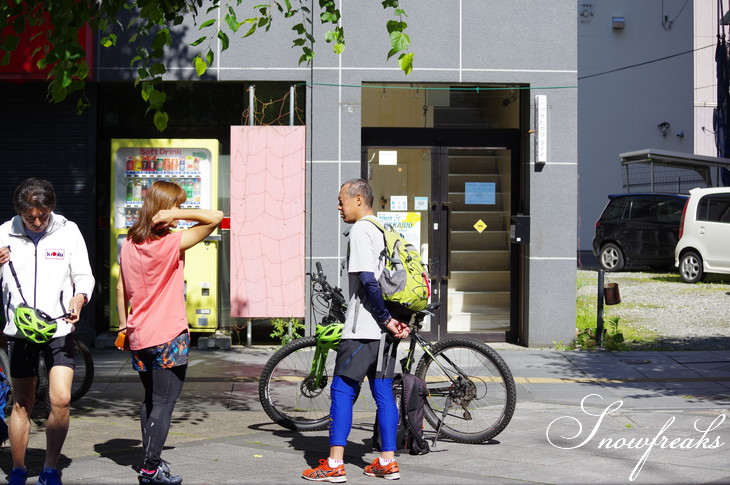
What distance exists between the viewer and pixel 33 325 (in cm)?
571

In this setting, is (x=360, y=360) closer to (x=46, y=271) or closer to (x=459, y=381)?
(x=459, y=381)

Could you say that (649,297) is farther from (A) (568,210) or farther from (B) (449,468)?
(B) (449,468)

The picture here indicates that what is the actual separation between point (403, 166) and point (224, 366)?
331 centimetres

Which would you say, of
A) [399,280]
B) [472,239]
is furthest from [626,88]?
[399,280]

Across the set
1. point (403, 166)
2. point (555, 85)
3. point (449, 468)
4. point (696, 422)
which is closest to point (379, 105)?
point (403, 166)

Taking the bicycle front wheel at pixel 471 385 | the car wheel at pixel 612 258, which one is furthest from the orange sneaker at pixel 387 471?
the car wheel at pixel 612 258

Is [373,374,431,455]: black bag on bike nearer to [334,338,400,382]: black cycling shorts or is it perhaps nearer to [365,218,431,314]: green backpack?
[334,338,400,382]: black cycling shorts

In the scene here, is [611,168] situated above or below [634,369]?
above

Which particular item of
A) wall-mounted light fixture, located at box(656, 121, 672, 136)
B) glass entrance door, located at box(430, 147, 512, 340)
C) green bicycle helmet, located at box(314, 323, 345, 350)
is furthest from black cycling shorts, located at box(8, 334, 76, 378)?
wall-mounted light fixture, located at box(656, 121, 672, 136)

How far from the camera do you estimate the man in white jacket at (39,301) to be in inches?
227

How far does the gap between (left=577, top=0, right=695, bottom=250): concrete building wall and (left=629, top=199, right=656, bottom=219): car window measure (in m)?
12.0

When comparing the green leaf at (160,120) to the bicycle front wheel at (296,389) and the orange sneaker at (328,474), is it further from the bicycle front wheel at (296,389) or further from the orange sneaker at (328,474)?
the orange sneaker at (328,474)

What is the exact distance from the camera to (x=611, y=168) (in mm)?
34469

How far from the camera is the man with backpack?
20.5ft
